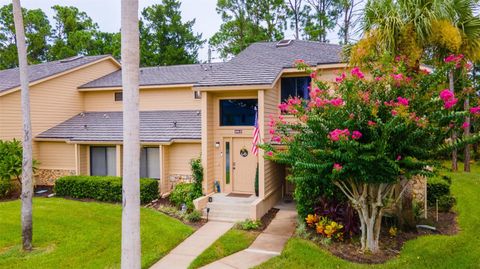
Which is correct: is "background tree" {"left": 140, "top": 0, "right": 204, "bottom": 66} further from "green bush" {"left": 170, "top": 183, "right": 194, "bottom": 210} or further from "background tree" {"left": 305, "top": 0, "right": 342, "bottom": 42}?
"green bush" {"left": 170, "top": 183, "right": 194, "bottom": 210}

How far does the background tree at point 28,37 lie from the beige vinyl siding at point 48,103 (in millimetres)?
23092

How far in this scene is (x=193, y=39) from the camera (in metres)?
34.5

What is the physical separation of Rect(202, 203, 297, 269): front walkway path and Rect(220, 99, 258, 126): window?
381 cm

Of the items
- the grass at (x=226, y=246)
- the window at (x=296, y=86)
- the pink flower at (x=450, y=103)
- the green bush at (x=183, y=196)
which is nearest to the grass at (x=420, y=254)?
the grass at (x=226, y=246)

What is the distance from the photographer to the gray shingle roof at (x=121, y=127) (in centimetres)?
1490

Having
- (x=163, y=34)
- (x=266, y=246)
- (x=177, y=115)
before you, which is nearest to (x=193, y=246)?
(x=266, y=246)

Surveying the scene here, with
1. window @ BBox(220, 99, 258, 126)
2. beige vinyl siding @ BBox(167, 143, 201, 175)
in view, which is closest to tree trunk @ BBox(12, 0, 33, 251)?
window @ BBox(220, 99, 258, 126)

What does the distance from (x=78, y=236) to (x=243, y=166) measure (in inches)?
246

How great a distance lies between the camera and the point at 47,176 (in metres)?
16.6

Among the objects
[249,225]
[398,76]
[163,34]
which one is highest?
[163,34]

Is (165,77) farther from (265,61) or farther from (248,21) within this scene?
(248,21)

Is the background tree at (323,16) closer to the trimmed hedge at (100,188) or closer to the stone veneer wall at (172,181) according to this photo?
the stone veneer wall at (172,181)

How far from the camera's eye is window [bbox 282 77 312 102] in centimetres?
1350

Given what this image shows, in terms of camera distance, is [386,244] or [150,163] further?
[150,163]
